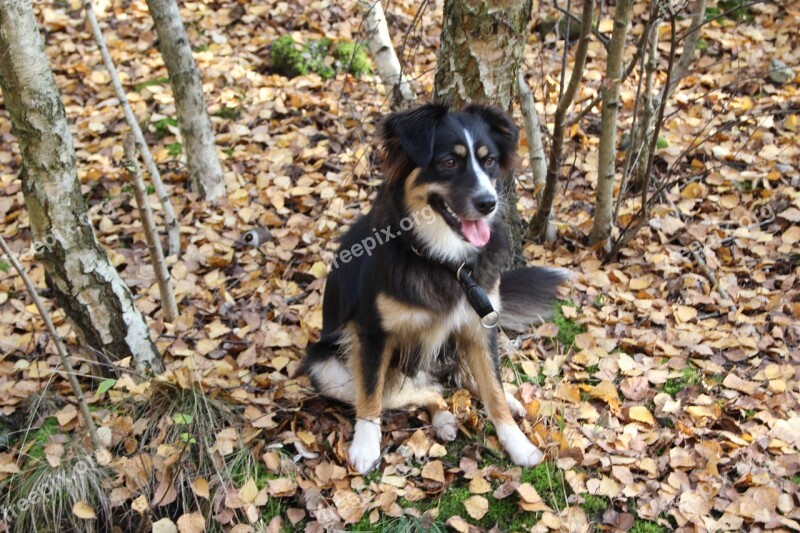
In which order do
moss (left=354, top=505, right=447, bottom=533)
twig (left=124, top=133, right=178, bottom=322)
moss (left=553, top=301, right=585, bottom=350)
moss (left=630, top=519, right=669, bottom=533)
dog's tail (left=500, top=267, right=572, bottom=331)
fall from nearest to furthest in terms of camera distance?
moss (left=630, top=519, right=669, bottom=533) → moss (left=354, top=505, right=447, bottom=533) → twig (left=124, top=133, right=178, bottom=322) → dog's tail (left=500, top=267, right=572, bottom=331) → moss (left=553, top=301, right=585, bottom=350)

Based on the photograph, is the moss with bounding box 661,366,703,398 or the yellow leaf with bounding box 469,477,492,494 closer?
the yellow leaf with bounding box 469,477,492,494

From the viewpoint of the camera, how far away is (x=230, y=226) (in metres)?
5.64

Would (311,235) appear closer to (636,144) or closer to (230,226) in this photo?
(230,226)

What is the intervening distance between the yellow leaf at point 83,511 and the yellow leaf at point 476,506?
174cm

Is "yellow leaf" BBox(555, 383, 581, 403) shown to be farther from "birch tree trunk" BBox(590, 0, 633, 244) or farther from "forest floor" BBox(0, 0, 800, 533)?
"birch tree trunk" BBox(590, 0, 633, 244)

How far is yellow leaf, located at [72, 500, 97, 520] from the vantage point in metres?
3.35

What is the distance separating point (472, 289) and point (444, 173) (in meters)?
0.57

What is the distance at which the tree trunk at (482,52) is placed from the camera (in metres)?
3.92

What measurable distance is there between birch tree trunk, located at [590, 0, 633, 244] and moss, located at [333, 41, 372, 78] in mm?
3072

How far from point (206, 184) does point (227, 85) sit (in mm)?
1643

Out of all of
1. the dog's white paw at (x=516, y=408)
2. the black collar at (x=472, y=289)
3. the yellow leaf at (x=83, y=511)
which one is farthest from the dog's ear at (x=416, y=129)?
the yellow leaf at (x=83, y=511)

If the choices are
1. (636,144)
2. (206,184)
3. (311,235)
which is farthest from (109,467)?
(636,144)

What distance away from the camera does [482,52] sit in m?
4.02

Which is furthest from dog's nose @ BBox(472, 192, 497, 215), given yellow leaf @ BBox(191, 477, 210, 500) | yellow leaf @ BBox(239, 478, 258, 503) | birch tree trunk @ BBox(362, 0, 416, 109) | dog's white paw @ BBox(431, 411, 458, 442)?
birch tree trunk @ BBox(362, 0, 416, 109)
